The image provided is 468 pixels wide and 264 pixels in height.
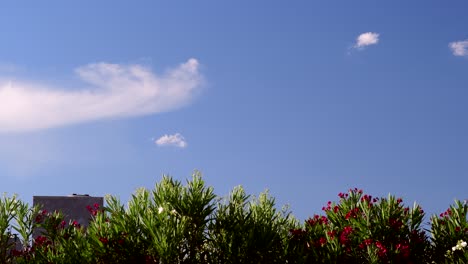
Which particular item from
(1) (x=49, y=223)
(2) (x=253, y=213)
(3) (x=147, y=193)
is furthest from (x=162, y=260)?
(1) (x=49, y=223)

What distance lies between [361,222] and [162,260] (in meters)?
3.42

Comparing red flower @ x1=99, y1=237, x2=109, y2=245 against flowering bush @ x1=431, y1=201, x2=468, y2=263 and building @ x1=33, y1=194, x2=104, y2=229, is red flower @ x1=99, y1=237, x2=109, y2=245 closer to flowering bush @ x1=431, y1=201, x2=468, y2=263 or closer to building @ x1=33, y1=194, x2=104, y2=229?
flowering bush @ x1=431, y1=201, x2=468, y2=263

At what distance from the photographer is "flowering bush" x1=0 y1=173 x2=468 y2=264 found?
35.1 ft

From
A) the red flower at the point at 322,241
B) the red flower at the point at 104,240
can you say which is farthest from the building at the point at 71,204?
the red flower at the point at 322,241

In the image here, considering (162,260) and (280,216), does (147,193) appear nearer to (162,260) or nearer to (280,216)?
(162,260)

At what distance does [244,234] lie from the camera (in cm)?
1100

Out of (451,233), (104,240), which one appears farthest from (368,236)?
(104,240)

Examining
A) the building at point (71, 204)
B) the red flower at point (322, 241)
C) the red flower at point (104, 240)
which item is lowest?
the red flower at point (104, 240)

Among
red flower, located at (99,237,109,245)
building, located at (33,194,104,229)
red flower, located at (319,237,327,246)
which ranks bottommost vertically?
red flower, located at (99,237,109,245)

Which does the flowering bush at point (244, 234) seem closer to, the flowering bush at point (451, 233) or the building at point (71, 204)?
the flowering bush at point (451, 233)

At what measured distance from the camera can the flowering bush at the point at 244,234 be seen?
1070 centimetres

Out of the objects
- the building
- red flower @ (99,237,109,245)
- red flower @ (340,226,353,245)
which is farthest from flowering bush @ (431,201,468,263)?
the building

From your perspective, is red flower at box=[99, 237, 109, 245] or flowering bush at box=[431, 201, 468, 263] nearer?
red flower at box=[99, 237, 109, 245]

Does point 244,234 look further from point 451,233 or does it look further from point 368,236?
point 451,233
